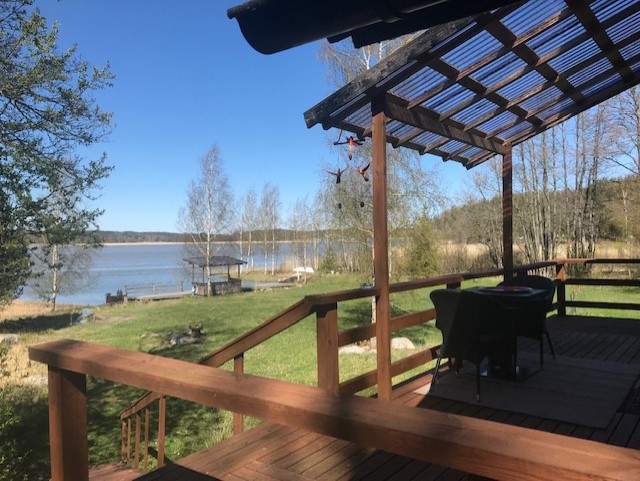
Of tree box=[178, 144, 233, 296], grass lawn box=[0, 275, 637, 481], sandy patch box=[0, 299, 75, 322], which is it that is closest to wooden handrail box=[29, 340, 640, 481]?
grass lawn box=[0, 275, 637, 481]

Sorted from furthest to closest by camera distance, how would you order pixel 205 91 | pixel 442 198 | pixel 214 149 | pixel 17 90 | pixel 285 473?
pixel 214 149 < pixel 205 91 < pixel 442 198 < pixel 17 90 < pixel 285 473

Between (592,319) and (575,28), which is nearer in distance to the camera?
(575,28)

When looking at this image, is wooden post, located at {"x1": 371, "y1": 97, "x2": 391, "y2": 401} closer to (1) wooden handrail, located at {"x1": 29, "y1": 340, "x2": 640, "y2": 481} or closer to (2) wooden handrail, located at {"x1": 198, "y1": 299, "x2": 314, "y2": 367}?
(2) wooden handrail, located at {"x1": 198, "y1": 299, "x2": 314, "y2": 367}

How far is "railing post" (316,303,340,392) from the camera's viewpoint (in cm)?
298

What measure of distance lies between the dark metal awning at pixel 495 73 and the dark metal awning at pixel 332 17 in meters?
1.49

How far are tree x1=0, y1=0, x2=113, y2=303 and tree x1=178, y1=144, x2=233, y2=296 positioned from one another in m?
22.4

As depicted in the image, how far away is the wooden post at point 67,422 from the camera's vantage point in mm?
1440

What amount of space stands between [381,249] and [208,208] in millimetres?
26465

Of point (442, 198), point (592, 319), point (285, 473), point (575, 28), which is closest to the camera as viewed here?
point (285, 473)

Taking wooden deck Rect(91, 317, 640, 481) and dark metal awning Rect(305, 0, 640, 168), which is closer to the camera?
wooden deck Rect(91, 317, 640, 481)

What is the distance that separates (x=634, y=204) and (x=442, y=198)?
8236 mm

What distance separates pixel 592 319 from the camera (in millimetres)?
6730

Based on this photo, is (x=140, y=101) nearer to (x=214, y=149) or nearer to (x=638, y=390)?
(x=214, y=149)

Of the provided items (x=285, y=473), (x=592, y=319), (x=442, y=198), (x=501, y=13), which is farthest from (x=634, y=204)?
(x=285, y=473)
